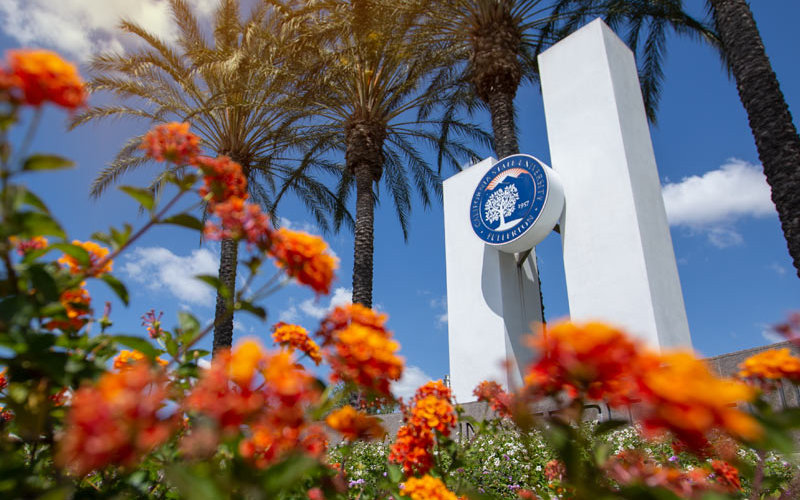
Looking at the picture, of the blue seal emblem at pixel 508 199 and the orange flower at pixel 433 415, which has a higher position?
the blue seal emblem at pixel 508 199

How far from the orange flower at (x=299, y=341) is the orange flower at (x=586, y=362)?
0.47m

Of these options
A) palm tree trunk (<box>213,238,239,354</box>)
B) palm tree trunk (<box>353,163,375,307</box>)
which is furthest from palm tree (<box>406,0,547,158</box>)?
palm tree trunk (<box>213,238,239,354</box>)

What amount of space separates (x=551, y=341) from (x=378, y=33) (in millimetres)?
10058

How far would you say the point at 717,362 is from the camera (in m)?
4.72

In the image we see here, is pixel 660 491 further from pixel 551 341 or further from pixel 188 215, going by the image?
pixel 188 215

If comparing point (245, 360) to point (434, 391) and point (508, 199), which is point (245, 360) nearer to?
point (434, 391)

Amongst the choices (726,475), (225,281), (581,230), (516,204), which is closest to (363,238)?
(225,281)

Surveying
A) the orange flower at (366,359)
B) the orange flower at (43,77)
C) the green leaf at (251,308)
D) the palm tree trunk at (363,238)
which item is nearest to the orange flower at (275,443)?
the orange flower at (366,359)

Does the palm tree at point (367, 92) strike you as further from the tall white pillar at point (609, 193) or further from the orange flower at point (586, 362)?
the orange flower at point (586, 362)

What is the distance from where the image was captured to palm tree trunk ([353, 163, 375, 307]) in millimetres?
9945

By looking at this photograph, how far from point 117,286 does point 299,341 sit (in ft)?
1.24

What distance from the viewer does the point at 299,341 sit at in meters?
1.01

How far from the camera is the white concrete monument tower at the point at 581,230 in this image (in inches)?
241

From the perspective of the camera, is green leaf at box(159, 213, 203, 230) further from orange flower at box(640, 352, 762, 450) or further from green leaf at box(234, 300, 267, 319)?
orange flower at box(640, 352, 762, 450)
